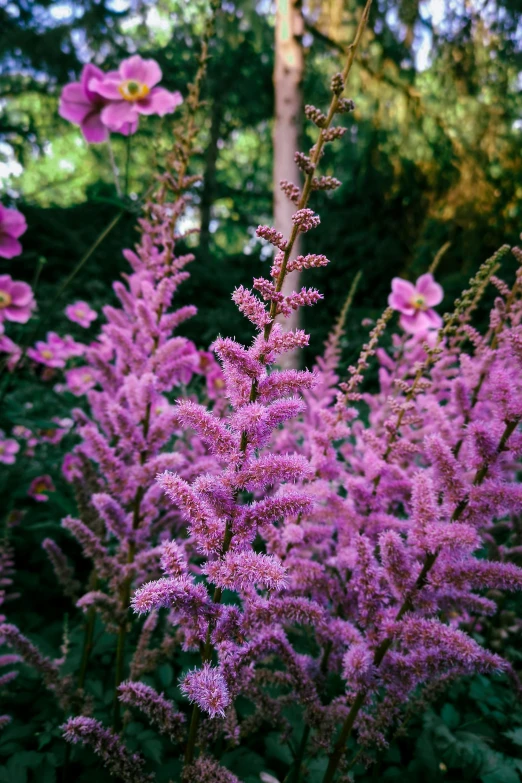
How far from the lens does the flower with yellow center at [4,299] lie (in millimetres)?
2195

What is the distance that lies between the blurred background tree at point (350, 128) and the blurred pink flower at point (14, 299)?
4.25 meters

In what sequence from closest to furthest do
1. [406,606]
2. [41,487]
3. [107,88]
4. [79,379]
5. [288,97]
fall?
[406,606], [107,88], [41,487], [79,379], [288,97]

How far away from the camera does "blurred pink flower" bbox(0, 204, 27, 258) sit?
2045mm

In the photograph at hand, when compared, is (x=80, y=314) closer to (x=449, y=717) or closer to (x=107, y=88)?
(x=107, y=88)

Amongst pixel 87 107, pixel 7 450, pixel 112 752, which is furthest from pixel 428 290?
pixel 112 752

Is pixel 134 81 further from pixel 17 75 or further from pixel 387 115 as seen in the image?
pixel 17 75

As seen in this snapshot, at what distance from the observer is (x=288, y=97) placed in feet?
24.0

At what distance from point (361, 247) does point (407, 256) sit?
3.12ft

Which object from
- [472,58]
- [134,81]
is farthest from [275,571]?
[472,58]

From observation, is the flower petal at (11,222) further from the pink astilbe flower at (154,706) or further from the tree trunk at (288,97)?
the tree trunk at (288,97)

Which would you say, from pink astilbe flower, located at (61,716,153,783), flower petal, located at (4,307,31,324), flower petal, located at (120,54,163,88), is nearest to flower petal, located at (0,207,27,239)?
flower petal, located at (4,307,31,324)

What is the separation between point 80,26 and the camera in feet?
29.7

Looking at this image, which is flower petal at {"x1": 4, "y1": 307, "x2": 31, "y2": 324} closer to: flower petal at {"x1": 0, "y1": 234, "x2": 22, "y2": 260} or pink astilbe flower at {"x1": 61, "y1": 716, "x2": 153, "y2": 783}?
flower petal at {"x1": 0, "y1": 234, "x2": 22, "y2": 260}

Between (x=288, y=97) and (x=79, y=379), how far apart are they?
19.1ft
